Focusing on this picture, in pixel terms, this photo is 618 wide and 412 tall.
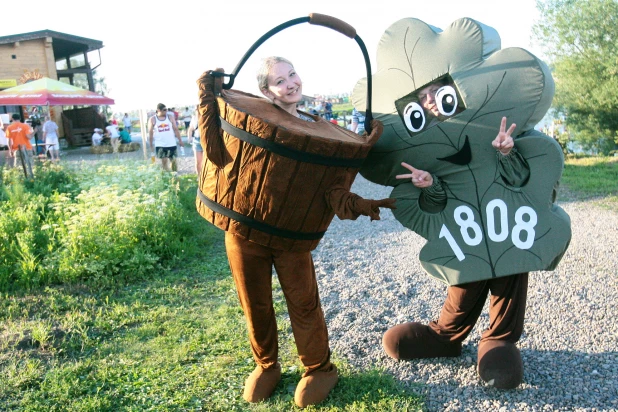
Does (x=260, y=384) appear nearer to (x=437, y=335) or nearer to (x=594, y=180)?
(x=437, y=335)

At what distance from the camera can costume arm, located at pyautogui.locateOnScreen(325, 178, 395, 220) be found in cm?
221

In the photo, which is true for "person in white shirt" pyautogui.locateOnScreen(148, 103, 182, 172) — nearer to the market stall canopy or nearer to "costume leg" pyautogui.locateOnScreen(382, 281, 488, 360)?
the market stall canopy

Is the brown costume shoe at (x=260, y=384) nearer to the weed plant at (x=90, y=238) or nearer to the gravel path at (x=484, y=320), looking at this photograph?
the gravel path at (x=484, y=320)

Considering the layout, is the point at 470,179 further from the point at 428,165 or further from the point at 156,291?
the point at 156,291

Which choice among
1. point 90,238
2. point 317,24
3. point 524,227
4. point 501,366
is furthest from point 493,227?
point 90,238

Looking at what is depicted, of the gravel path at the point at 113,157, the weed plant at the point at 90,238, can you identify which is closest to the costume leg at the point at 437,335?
the weed plant at the point at 90,238

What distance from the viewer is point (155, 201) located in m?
5.78

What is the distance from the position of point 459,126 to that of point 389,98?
0.42 meters

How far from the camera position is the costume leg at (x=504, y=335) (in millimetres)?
2684

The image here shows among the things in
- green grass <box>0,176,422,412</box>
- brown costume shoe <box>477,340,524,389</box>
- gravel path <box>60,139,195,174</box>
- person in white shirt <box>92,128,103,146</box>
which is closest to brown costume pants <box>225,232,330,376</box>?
green grass <box>0,176,422,412</box>

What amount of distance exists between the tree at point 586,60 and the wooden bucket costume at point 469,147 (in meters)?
10.5

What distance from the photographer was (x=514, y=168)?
8.30 ft

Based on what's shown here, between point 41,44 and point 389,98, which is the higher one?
point 41,44

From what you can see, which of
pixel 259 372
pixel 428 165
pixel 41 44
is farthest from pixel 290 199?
pixel 41 44
